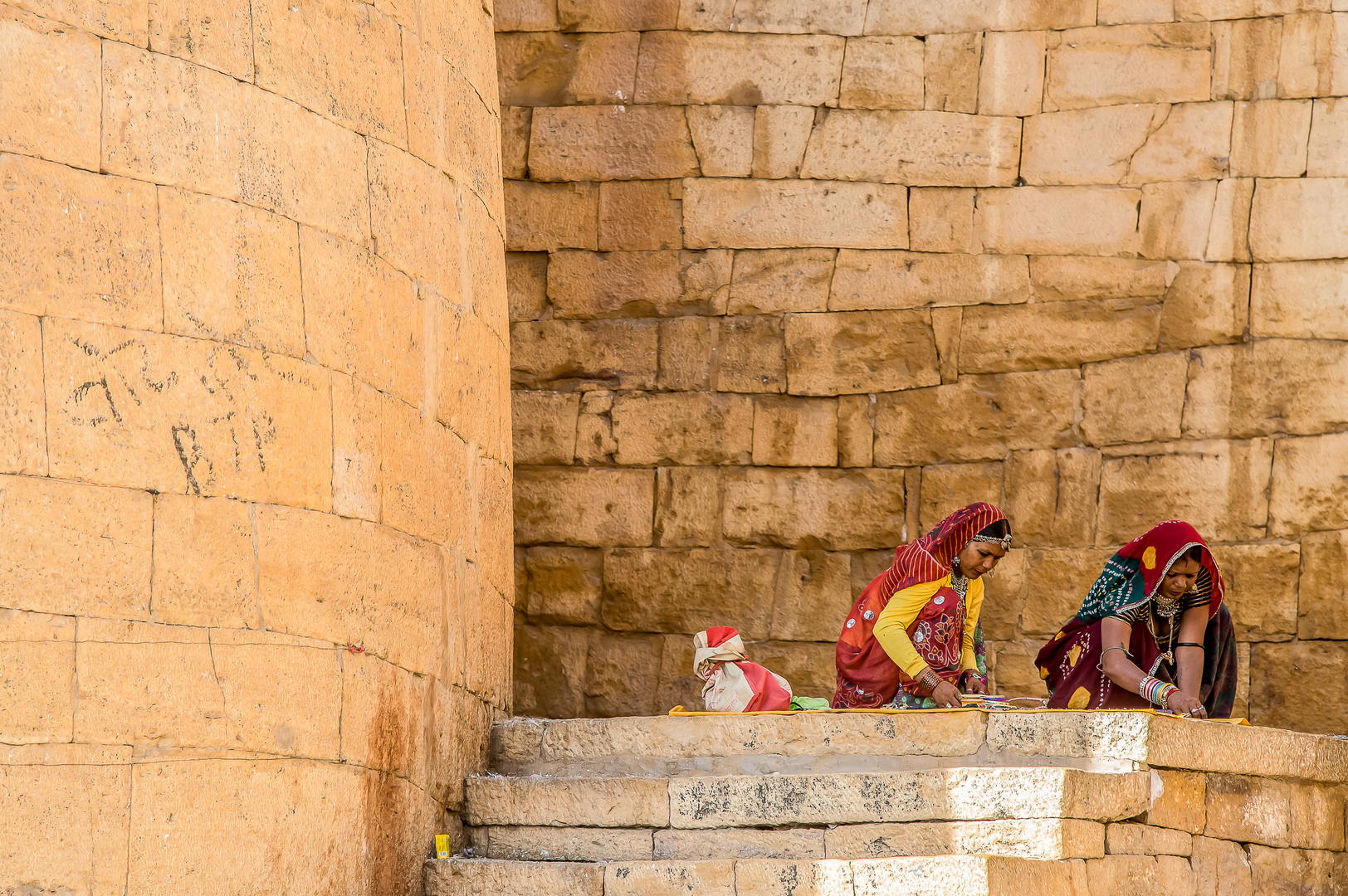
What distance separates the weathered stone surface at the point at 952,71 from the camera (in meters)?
7.82

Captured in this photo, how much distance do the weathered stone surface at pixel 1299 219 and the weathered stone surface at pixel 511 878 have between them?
480 cm

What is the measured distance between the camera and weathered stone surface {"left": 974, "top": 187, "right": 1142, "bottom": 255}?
7625mm

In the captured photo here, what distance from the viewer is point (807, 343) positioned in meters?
7.80

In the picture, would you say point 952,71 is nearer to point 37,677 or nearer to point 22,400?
point 22,400

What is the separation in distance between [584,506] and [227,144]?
372cm

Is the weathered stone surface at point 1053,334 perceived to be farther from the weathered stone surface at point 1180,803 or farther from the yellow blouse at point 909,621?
the weathered stone surface at point 1180,803

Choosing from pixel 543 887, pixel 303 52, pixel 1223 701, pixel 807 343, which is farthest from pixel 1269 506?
pixel 303 52

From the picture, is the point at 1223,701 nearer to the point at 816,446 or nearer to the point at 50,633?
the point at 816,446

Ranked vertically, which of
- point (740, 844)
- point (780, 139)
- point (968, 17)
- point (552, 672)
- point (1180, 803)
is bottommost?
point (740, 844)

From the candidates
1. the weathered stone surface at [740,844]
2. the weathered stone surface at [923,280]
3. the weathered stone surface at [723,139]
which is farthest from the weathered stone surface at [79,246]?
the weathered stone surface at [923,280]

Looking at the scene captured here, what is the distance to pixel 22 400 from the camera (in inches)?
154

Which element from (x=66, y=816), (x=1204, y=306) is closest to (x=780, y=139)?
(x=1204, y=306)

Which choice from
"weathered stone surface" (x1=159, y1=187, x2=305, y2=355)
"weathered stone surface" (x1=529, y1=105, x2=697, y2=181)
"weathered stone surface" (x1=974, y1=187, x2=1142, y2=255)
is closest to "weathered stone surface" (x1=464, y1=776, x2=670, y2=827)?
"weathered stone surface" (x1=159, y1=187, x2=305, y2=355)

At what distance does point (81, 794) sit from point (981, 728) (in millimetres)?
2687
